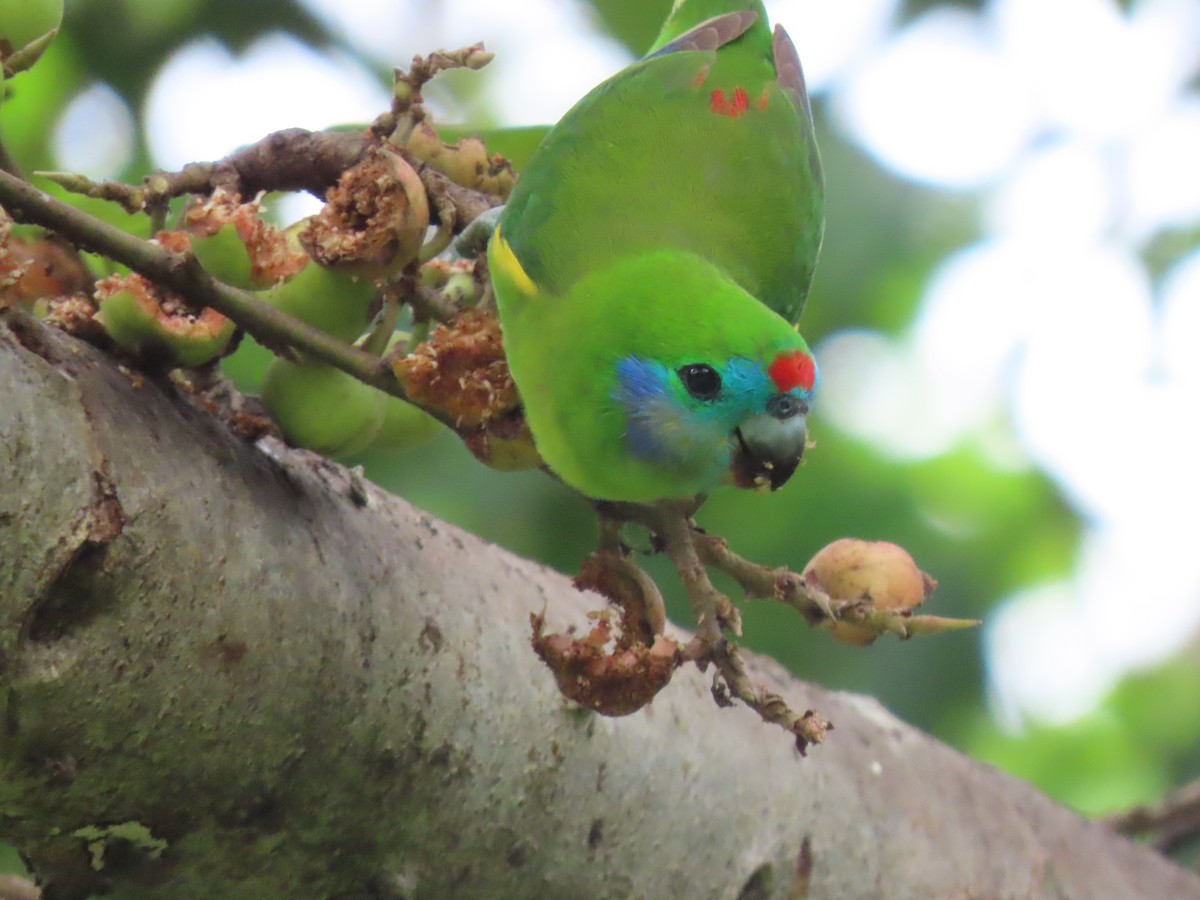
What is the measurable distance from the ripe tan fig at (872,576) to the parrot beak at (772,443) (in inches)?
5.0

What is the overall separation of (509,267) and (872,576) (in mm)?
760

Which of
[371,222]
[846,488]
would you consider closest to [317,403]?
[371,222]

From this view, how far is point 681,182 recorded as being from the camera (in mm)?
2150

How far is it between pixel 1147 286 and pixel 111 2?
13.3ft

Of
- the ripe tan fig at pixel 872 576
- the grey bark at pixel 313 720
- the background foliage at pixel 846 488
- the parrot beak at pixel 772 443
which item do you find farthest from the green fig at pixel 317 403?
the background foliage at pixel 846 488

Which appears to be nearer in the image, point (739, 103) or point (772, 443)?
Answer: point (772, 443)

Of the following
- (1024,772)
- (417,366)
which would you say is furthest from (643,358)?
(1024,772)

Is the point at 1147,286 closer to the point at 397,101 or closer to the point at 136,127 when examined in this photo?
the point at 136,127

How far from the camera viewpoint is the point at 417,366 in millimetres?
1405

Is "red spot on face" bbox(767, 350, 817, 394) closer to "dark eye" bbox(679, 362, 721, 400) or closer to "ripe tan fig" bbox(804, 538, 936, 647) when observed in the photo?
"dark eye" bbox(679, 362, 721, 400)

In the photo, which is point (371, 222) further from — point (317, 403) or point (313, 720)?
point (313, 720)

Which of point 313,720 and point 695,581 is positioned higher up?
point 695,581

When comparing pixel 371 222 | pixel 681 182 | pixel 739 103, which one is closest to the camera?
pixel 371 222

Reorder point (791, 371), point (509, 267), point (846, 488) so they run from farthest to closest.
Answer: point (846, 488)
point (509, 267)
point (791, 371)
